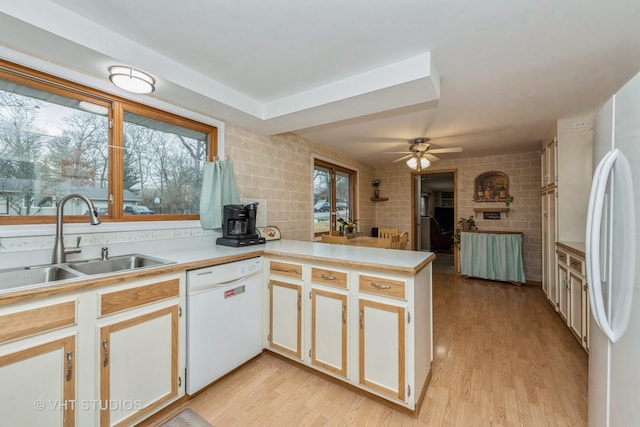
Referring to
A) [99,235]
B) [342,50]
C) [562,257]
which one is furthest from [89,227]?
[562,257]

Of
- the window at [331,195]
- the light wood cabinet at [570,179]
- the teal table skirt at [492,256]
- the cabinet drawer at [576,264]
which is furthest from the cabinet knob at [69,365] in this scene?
the teal table skirt at [492,256]

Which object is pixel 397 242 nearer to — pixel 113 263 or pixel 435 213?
pixel 113 263

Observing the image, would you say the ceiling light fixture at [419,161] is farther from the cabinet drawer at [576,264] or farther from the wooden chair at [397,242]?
the cabinet drawer at [576,264]

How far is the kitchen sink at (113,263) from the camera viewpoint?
165cm

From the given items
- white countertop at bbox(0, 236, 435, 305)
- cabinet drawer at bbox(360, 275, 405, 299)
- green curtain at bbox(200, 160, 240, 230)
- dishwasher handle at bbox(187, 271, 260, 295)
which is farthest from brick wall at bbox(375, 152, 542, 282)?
dishwasher handle at bbox(187, 271, 260, 295)

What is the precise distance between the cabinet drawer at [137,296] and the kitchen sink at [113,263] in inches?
6.5

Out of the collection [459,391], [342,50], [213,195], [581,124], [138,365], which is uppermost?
[342,50]

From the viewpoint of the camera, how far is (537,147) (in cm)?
425

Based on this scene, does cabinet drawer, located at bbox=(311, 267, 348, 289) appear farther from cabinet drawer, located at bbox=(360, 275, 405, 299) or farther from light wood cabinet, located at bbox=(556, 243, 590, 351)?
light wood cabinet, located at bbox=(556, 243, 590, 351)

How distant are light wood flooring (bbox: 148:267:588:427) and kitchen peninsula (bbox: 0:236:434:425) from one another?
12 cm

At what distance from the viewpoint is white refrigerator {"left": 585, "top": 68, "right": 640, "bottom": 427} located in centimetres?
90

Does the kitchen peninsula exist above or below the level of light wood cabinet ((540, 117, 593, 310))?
below

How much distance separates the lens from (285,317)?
214 centimetres

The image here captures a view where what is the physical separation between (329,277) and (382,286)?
40cm
